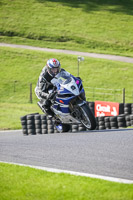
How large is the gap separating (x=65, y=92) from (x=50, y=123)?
410 cm

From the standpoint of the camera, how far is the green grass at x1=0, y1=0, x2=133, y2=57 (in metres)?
45.8

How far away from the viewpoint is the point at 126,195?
17.6 ft

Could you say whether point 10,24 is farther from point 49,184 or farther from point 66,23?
point 49,184

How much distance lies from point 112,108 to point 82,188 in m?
12.0

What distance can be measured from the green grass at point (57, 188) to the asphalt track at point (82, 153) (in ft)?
1.82

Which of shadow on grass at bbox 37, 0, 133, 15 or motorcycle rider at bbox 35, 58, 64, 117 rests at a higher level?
shadow on grass at bbox 37, 0, 133, 15

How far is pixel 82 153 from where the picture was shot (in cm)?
827

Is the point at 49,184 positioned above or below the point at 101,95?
above

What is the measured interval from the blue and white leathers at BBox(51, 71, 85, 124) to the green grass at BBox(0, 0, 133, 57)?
3247 centimetres

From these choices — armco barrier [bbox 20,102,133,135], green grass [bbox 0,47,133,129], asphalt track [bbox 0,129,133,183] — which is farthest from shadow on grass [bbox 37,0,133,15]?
asphalt track [bbox 0,129,133,183]

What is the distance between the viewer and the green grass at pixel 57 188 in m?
5.49

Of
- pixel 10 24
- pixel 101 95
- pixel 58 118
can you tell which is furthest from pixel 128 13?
pixel 58 118

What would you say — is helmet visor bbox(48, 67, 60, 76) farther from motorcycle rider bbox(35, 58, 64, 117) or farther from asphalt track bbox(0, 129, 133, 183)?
asphalt track bbox(0, 129, 133, 183)

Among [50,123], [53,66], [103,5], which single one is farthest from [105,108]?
[103,5]
